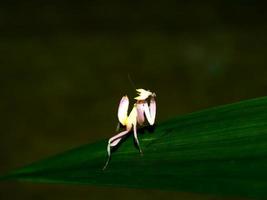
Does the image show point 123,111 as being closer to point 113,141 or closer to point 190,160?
point 113,141

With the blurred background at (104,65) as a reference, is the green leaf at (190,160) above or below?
below

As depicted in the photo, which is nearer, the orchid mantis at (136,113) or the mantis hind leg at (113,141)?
the mantis hind leg at (113,141)

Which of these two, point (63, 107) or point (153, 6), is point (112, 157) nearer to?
point (63, 107)

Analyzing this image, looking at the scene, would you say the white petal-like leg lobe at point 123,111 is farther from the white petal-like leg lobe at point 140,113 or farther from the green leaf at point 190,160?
the green leaf at point 190,160

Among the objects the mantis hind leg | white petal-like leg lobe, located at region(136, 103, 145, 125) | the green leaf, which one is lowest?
the green leaf

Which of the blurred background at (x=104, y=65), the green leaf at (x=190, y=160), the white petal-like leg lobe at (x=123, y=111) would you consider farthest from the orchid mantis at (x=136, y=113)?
the blurred background at (x=104, y=65)

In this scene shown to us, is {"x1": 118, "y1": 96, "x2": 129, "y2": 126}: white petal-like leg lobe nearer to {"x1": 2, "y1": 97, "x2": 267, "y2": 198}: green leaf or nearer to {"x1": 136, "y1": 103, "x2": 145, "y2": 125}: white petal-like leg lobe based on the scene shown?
{"x1": 136, "y1": 103, "x2": 145, "y2": 125}: white petal-like leg lobe

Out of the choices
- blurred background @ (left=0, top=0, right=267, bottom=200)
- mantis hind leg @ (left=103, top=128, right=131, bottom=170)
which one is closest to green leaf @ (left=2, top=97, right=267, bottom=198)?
mantis hind leg @ (left=103, top=128, right=131, bottom=170)
